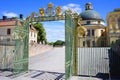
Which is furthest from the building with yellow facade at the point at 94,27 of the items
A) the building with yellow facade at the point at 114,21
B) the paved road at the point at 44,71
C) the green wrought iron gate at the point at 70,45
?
the green wrought iron gate at the point at 70,45

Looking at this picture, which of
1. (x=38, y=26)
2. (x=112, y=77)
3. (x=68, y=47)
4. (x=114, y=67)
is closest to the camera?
(x=68, y=47)

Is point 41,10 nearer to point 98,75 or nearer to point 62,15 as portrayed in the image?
point 62,15

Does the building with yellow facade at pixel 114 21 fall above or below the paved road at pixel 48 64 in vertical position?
above

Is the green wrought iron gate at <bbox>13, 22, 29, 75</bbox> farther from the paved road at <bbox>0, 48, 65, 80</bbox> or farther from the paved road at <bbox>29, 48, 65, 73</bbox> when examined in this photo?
the paved road at <bbox>29, 48, 65, 73</bbox>

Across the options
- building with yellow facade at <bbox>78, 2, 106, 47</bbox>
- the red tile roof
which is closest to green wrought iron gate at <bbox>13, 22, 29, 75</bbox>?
the red tile roof

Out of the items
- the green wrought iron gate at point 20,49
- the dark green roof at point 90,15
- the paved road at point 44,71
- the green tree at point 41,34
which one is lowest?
the paved road at point 44,71

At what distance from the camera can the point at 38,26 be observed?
169 feet

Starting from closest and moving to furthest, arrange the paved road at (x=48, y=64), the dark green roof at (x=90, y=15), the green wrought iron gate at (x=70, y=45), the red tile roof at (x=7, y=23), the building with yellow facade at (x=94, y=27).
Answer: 1. the green wrought iron gate at (x=70, y=45)
2. the paved road at (x=48, y=64)
3. the red tile roof at (x=7, y=23)
4. the building with yellow facade at (x=94, y=27)
5. the dark green roof at (x=90, y=15)

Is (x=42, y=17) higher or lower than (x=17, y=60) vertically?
higher

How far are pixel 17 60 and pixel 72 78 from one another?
3347 mm

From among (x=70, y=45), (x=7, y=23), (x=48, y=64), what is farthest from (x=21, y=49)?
(x=7, y=23)

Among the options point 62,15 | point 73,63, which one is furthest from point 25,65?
point 62,15

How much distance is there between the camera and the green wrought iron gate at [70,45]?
8.81 meters

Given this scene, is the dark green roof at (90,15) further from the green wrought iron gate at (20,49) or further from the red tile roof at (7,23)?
the green wrought iron gate at (20,49)
